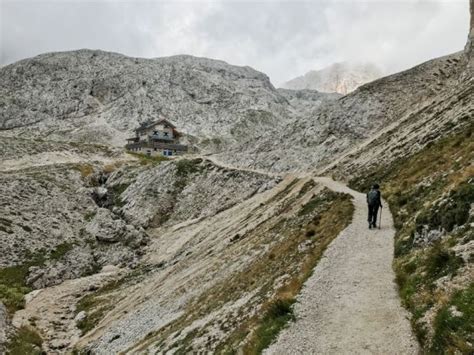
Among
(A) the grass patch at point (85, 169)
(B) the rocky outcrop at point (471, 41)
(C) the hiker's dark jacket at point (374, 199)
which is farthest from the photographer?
(A) the grass patch at point (85, 169)

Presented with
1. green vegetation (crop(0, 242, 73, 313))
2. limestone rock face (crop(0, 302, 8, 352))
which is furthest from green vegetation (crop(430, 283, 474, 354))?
green vegetation (crop(0, 242, 73, 313))

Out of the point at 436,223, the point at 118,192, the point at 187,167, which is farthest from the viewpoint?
the point at 118,192

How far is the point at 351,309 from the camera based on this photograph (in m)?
20.2

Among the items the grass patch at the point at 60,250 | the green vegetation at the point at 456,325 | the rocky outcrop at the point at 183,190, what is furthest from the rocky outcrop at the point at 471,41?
the grass patch at the point at 60,250

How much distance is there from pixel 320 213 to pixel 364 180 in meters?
15.4

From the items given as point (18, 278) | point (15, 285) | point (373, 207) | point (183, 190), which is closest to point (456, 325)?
point (373, 207)

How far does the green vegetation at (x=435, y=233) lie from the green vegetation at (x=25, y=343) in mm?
34939

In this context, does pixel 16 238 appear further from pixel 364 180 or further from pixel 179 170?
pixel 364 180

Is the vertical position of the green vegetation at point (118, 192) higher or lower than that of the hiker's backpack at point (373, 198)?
higher

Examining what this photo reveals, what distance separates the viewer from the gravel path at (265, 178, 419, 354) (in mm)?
17328

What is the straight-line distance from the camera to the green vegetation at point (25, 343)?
40303mm

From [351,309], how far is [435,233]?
6.84m

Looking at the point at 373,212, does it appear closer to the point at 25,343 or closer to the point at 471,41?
the point at 25,343

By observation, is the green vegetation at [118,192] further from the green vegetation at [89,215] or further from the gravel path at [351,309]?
the gravel path at [351,309]
